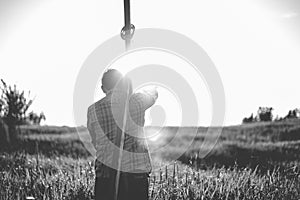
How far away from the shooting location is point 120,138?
341 cm

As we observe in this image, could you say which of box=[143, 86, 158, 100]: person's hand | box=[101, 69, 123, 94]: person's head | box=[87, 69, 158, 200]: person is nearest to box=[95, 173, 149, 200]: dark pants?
box=[87, 69, 158, 200]: person

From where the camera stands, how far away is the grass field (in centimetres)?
457

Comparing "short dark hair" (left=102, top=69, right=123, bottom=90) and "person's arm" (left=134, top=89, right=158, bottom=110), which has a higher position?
"short dark hair" (left=102, top=69, right=123, bottom=90)

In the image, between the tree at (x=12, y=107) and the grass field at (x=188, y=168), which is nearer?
the grass field at (x=188, y=168)

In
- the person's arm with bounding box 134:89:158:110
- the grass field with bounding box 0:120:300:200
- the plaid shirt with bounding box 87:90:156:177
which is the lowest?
the grass field with bounding box 0:120:300:200

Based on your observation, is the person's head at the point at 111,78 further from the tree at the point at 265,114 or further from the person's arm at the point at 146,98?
the tree at the point at 265,114

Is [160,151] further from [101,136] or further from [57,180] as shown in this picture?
A: [101,136]

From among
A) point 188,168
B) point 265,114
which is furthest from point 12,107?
point 265,114

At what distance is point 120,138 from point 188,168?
11.1 feet

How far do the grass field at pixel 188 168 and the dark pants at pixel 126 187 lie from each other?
763 millimetres

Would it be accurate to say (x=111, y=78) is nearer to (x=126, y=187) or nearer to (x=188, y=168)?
(x=126, y=187)

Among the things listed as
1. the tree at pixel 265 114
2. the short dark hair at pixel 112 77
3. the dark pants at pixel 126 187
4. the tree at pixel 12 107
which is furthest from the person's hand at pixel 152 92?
the tree at pixel 265 114

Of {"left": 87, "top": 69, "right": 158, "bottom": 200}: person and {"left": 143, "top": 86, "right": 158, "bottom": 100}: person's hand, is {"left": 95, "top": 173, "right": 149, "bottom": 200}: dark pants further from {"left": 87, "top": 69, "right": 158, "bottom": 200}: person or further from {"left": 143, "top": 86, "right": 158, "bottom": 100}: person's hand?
{"left": 143, "top": 86, "right": 158, "bottom": 100}: person's hand

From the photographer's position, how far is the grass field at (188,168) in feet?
15.0
